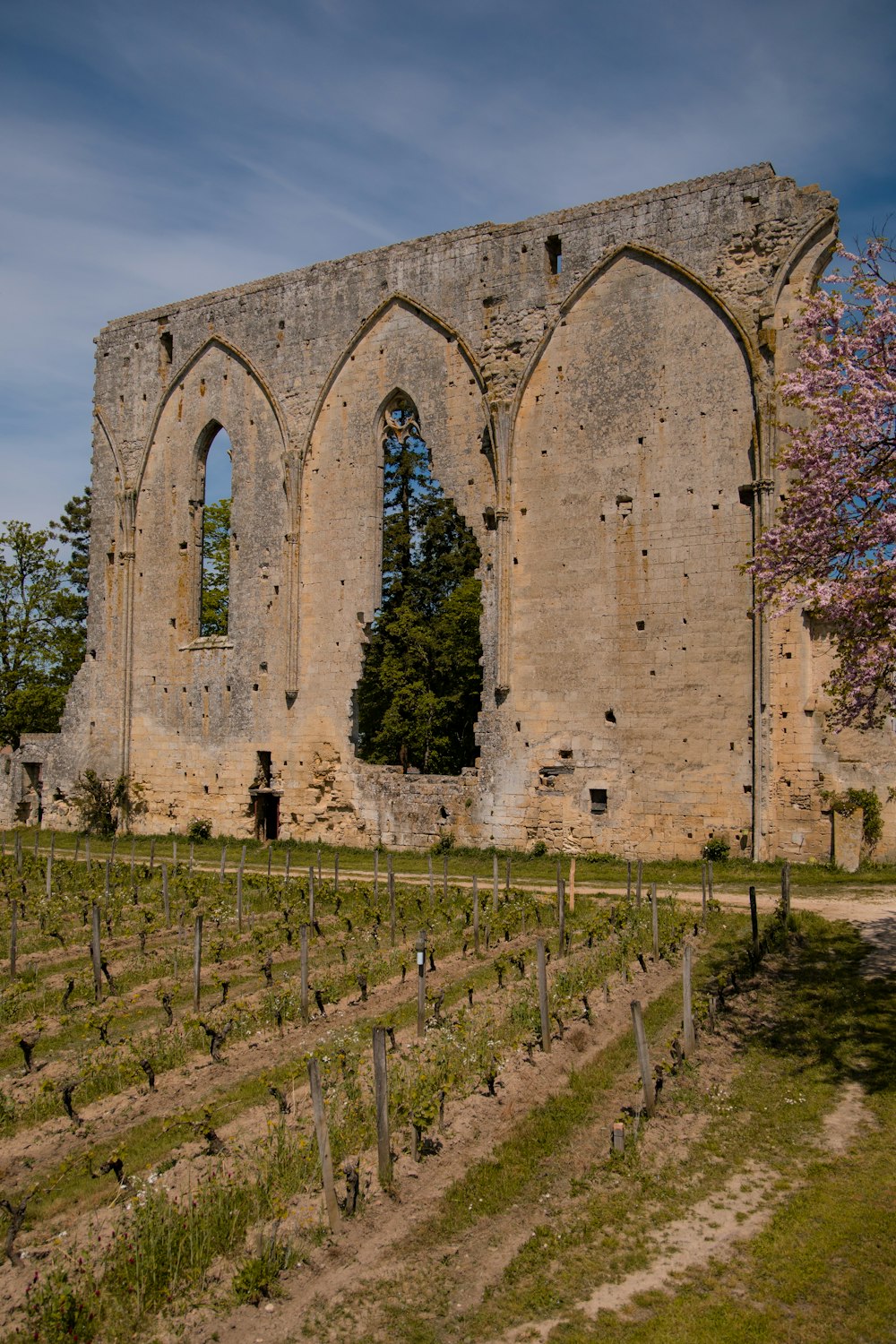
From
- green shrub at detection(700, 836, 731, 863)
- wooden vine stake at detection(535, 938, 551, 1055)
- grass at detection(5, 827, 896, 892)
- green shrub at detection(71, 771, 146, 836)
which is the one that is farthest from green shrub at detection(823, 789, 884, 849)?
green shrub at detection(71, 771, 146, 836)

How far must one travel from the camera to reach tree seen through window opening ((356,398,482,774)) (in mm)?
31656

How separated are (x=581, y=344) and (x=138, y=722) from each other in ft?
44.9

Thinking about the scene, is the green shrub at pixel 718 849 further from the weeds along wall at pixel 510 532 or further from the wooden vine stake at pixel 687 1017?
the wooden vine stake at pixel 687 1017

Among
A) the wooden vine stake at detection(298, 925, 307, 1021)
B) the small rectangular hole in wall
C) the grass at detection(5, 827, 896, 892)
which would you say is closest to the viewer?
the wooden vine stake at detection(298, 925, 307, 1021)

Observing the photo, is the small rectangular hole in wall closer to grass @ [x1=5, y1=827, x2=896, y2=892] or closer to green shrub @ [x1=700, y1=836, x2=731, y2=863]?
grass @ [x1=5, y1=827, x2=896, y2=892]

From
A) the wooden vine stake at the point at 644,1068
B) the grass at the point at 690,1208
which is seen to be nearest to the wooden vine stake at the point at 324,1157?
the grass at the point at 690,1208

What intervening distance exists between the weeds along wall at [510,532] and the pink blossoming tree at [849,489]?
750 cm

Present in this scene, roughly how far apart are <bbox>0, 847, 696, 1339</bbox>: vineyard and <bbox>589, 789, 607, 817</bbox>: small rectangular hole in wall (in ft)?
12.0

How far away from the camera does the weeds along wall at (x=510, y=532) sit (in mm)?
18312

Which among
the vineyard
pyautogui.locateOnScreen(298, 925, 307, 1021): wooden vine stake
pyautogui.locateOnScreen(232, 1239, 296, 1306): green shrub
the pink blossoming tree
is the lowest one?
pyautogui.locateOnScreen(232, 1239, 296, 1306): green shrub

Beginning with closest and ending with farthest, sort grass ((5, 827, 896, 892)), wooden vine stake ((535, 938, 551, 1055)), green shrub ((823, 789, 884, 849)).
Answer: wooden vine stake ((535, 938, 551, 1055))
grass ((5, 827, 896, 892))
green shrub ((823, 789, 884, 849))

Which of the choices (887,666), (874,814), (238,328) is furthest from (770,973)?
(238,328)

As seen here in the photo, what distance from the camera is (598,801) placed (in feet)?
64.0

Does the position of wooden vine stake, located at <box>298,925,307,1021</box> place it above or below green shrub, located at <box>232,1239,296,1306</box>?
above
